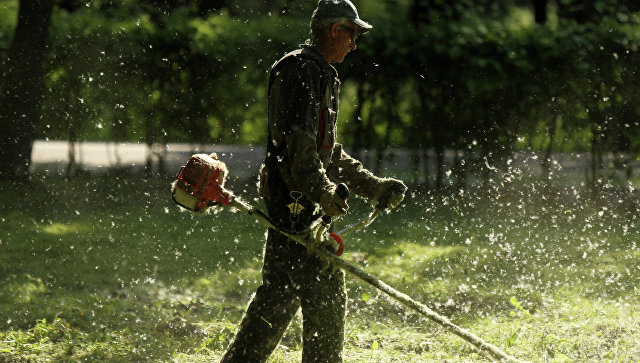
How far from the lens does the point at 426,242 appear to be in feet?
25.4

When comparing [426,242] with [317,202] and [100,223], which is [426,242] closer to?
[100,223]

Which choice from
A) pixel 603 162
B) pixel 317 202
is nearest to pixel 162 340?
pixel 317 202

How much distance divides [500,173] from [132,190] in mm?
4420

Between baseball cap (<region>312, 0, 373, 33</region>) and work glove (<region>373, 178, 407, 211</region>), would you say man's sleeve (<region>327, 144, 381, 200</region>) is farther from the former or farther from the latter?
baseball cap (<region>312, 0, 373, 33</region>)

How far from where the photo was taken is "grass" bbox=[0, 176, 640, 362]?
475cm

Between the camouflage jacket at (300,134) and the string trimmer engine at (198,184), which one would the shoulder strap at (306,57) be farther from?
the string trimmer engine at (198,184)

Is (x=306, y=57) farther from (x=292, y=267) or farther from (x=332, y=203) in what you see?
(x=292, y=267)

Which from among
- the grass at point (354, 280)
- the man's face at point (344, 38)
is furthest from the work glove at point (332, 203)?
the grass at point (354, 280)

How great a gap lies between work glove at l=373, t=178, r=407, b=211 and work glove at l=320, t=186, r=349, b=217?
39 centimetres

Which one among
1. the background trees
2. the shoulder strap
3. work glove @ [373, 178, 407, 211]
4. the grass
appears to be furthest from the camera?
the background trees

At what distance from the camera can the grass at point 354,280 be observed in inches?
187

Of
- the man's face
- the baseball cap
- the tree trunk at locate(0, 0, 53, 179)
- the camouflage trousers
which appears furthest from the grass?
the baseball cap

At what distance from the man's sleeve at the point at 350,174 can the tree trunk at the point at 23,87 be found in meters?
6.90

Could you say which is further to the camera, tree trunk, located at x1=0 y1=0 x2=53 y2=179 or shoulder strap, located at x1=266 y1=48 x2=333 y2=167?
tree trunk, located at x1=0 y1=0 x2=53 y2=179
